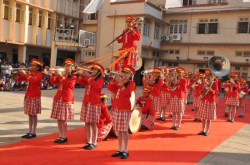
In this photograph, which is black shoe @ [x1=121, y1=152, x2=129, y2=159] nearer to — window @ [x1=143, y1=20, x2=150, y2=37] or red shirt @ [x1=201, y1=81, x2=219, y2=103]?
red shirt @ [x1=201, y1=81, x2=219, y2=103]

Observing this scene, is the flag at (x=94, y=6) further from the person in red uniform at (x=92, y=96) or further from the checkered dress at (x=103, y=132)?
the checkered dress at (x=103, y=132)

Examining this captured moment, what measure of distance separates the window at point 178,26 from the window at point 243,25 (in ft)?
18.7

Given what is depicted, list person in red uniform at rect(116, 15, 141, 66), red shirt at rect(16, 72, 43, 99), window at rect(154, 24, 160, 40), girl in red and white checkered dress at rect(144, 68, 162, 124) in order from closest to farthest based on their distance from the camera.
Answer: red shirt at rect(16, 72, 43, 99) < person in red uniform at rect(116, 15, 141, 66) < girl in red and white checkered dress at rect(144, 68, 162, 124) < window at rect(154, 24, 160, 40)

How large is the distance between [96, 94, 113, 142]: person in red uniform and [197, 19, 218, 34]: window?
24304 millimetres

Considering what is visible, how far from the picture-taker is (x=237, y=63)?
26.6 m

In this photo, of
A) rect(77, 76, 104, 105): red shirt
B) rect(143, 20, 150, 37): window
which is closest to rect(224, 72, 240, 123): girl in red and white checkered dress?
rect(77, 76, 104, 105): red shirt

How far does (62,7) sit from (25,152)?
910 inches

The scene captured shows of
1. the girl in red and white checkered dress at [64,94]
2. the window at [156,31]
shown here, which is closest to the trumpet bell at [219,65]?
the girl in red and white checkered dress at [64,94]

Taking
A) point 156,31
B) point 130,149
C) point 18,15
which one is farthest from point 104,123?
point 156,31

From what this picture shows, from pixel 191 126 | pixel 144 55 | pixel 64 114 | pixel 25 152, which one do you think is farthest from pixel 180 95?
pixel 144 55

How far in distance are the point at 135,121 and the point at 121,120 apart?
82.8 inches

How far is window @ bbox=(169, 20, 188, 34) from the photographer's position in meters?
29.3

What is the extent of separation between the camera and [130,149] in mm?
5949

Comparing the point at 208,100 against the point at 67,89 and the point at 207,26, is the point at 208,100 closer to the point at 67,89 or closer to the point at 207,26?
the point at 67,89
